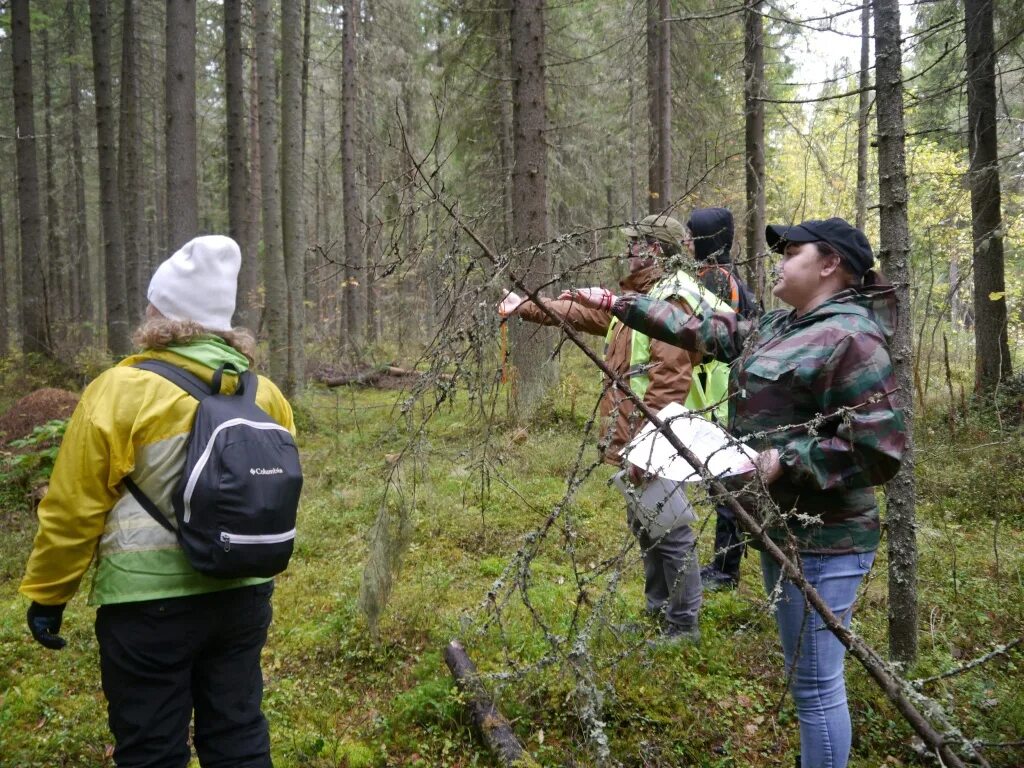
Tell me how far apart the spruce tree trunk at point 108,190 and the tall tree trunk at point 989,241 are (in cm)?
1382

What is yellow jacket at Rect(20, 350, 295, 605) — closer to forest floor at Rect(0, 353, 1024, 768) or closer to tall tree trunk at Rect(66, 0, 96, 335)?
forest floor at Rect(0, 353, 1024, 768)

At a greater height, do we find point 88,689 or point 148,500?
point 148,500

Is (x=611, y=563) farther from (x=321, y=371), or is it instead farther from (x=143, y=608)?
(x=321, y=371)

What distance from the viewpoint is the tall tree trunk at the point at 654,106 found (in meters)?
11.7

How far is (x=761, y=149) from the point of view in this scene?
10.4 m

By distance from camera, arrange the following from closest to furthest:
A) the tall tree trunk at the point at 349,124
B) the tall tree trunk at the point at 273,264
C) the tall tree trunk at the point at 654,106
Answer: the tall tree trunk at the point at 273,264 → the tall tree trunk at the point at 654,106 → the tall tree trunk at the point at 349,124

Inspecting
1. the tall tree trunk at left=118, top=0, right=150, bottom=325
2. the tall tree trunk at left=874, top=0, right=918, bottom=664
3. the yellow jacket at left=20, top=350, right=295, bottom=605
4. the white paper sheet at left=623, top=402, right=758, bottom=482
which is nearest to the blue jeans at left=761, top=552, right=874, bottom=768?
the white paper sheet at left=623, top=402, right=758, bottom=482

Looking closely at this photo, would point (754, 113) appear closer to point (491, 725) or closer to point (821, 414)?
point (821, 414)

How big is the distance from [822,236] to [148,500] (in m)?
2.58

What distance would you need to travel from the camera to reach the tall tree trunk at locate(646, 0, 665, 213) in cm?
1171

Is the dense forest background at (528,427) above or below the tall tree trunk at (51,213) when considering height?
below

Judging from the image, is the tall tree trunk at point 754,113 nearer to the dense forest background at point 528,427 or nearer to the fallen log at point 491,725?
the dense forest background at point 528,427

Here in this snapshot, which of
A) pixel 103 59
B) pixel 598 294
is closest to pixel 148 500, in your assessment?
pixel 598 294

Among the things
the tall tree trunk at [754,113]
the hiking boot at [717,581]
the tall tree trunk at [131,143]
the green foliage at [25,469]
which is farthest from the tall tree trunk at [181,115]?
the tall tree trunk at [754,113]
